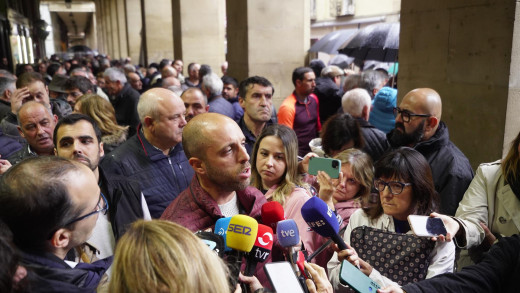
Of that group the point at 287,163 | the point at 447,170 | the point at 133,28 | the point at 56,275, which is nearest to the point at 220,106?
the point at 287,163

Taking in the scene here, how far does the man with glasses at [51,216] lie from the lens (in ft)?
5.67

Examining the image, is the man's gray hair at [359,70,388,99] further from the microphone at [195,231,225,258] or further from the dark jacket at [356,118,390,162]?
the microphone at [195,231,225,258]

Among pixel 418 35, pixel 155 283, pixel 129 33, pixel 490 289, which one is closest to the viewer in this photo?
pixel 155 283

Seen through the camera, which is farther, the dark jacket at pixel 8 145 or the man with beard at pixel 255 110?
the man with beard at pixel 255 110

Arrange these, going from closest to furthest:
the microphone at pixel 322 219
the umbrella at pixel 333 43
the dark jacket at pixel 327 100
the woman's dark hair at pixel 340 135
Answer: the microphone at pixel 322 219
the woman's dark hair at pixel 340 135
the dark jacket at pixel 327 100
the umbrella at pixel 333 43

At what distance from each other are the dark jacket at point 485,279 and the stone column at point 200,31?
1097cm

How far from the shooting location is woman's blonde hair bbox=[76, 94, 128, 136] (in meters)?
4.77

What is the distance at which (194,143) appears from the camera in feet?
8.18

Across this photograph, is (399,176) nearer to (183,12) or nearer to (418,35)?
(418,35)

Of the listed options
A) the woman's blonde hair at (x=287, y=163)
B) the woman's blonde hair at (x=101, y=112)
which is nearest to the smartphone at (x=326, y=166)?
the woman's blonde hair at (x=287, y=163)

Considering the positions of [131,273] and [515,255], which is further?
[515,255]

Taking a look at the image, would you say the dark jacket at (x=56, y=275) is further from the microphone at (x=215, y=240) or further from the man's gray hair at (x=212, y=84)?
the man's gray hair at (x=212, y=84)

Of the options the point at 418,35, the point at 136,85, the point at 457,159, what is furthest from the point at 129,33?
the point at 457,159

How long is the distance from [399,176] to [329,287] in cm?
108
